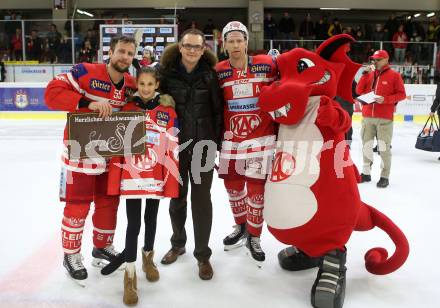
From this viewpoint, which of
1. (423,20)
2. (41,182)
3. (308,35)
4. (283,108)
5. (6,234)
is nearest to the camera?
(283,108)

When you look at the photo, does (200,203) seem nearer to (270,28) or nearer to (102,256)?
(102,256)

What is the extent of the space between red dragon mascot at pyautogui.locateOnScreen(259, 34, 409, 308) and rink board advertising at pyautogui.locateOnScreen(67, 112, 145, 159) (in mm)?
648

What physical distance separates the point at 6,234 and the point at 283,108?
7.29 feet

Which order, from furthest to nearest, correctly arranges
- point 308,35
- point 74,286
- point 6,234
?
point 308,35, point 6,234, point 74,286

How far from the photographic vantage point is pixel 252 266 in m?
2.79

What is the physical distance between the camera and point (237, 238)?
3141 millimetres

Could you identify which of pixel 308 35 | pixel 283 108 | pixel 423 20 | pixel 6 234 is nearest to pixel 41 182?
pixel 6 234

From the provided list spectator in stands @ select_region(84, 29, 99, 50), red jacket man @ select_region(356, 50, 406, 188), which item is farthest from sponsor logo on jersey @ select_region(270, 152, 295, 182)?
spectator in stands @ select_region(84, 29, 99, 50)

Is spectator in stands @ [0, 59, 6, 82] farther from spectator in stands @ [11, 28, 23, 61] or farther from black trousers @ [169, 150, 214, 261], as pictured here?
black trousers @ [169, 150, 214, 261]

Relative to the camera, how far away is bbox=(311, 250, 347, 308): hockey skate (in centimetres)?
220

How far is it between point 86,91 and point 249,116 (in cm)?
91

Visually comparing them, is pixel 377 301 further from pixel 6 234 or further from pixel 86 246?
pixel 6 234

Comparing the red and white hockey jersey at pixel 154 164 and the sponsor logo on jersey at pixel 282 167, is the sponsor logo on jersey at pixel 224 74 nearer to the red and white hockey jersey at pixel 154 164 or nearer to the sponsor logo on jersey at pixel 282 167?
the red and white hockey jersey at pixel 154 164

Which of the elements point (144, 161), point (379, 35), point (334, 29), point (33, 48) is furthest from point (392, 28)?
point (144, 161)
